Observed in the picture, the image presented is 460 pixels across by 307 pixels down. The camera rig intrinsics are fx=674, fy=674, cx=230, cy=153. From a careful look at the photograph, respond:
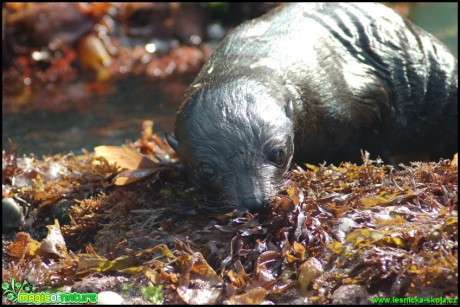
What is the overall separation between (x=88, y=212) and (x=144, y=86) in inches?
261

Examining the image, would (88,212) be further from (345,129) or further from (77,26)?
(77,26)

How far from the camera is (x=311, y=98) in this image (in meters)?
5.46

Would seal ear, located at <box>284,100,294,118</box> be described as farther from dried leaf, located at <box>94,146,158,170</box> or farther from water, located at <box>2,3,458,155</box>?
water, located at <box>2,3,458,155</box>

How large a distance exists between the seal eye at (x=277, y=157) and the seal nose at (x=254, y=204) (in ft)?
1.42

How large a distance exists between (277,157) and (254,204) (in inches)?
21.5

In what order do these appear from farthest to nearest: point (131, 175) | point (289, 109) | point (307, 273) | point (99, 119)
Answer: point (99, 119)
point (131, 175)
point (289, 109)
point (307, 273)

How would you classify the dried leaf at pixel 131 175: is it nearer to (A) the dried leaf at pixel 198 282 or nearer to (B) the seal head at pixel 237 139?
(B) the seal head at pixel 237 139

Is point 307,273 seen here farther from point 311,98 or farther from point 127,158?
point 127,158

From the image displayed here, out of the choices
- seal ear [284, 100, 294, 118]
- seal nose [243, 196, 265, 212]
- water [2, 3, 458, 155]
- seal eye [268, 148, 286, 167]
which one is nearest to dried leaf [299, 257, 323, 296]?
seal nose [243, 196, 265, 212]

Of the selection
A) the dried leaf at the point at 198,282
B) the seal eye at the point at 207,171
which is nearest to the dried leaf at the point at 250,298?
the dried leaf at the point at 198,282

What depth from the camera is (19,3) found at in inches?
496

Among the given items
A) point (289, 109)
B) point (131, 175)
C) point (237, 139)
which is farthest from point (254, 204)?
point (131, 175)

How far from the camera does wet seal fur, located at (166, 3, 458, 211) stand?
4492 millimetres

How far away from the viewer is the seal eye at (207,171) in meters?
4.52
